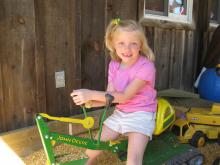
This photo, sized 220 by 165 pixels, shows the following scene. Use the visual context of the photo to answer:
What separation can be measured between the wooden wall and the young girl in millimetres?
635

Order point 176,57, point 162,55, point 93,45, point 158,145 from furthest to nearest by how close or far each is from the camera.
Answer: point 176,57 < point 162,55 < point 93,45 < point 158,145

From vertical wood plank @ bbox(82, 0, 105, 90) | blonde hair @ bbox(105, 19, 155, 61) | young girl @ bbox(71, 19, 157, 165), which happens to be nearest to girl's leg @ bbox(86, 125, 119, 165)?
young girl @ bbox(71, 19, 157, 165)

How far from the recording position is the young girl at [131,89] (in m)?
1.56

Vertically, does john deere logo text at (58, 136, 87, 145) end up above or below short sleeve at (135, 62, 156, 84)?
below

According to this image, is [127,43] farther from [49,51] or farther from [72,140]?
[49,51]

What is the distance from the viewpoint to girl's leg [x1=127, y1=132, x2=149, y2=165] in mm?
1506

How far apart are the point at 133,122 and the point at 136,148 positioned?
0.52 feet

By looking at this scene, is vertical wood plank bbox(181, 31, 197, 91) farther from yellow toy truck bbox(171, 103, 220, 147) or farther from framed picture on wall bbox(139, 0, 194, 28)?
yellow toy truck bbox(171, 103, 220, 147)

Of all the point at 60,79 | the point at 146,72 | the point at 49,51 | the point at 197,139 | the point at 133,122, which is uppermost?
the point at 49,51

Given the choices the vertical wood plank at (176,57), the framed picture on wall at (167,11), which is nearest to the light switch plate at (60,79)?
the framed picture on wall at (167,11)

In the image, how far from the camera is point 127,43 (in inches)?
62.3

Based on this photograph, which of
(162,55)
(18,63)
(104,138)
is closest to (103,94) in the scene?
(104,138)

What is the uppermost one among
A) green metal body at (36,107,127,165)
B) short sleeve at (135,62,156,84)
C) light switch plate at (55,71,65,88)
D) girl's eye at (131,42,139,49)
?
girl's eye at (131,42,139,49)

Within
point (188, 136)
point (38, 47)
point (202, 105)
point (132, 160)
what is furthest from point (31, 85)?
point (202, 105)
